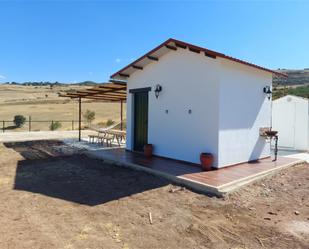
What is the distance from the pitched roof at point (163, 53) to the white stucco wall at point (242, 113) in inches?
9.7

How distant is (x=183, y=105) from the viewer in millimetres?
7824

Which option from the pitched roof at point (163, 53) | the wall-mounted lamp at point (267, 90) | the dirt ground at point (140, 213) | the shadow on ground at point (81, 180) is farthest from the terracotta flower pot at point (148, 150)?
the wall-mounted lamp at point (267, 90)

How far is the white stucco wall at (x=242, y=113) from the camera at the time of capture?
707cm

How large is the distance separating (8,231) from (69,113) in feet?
112

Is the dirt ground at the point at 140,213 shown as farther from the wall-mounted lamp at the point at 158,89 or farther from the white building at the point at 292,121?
the white building at the point at 292,121

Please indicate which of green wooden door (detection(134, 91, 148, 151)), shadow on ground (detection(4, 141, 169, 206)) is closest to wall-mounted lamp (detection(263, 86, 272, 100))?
green wooden door (detection(134, 91, 148, 151))

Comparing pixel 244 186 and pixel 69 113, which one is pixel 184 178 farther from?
pixel 69 113

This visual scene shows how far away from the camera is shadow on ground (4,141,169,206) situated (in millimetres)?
5219

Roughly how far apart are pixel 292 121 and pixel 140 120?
633cm

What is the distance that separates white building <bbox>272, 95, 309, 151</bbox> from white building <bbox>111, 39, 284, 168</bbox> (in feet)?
9.10

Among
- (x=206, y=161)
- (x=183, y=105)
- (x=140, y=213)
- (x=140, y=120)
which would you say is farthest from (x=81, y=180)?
(x=140, y=120)

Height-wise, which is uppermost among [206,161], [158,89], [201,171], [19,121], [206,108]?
[158,89]

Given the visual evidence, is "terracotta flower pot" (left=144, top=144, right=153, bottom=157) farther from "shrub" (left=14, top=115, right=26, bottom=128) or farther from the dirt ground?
"shrub" (left=14, top=115, right=26, bottom=128)

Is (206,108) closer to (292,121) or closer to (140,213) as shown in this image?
(140,213)
